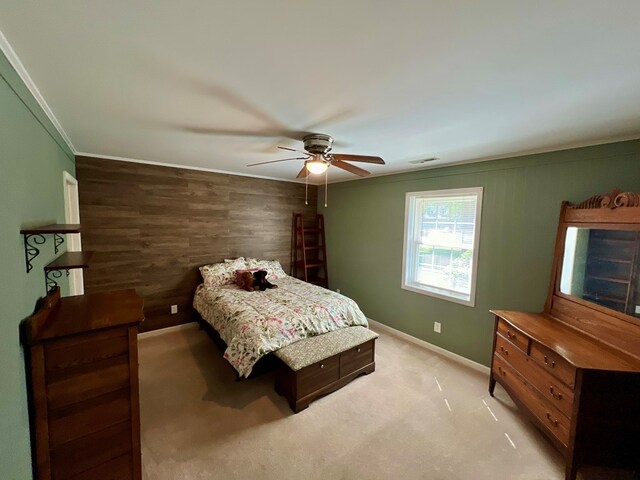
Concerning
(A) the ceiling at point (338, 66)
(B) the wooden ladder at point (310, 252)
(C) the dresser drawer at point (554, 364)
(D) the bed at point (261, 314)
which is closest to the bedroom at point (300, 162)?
(A) the ceiling at point (338, 66)

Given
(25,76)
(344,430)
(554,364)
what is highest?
(25,76)

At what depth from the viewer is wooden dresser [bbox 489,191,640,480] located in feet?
5.22

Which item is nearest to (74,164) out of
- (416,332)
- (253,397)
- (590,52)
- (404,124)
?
(253,397)

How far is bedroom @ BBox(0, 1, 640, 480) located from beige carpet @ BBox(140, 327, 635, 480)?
0.06ft

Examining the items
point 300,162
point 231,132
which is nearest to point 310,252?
point 300,162

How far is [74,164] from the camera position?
114 inches

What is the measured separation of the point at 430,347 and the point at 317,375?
1762mm

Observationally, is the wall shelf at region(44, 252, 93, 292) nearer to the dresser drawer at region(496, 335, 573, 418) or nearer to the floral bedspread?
the floral bedspread

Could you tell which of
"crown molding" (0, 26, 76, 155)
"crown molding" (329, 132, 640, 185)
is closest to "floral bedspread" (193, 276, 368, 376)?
"crown molding" (329, 132, 640, 185)

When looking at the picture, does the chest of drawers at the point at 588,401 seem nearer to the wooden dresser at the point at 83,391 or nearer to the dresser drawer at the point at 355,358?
the dresser drawer at the point at 355,358

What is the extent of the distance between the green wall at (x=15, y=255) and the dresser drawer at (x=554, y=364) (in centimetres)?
273

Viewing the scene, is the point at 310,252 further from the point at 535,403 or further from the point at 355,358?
the point at 535,403

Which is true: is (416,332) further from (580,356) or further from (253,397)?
(253,397)

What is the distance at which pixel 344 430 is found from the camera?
2053 mm
